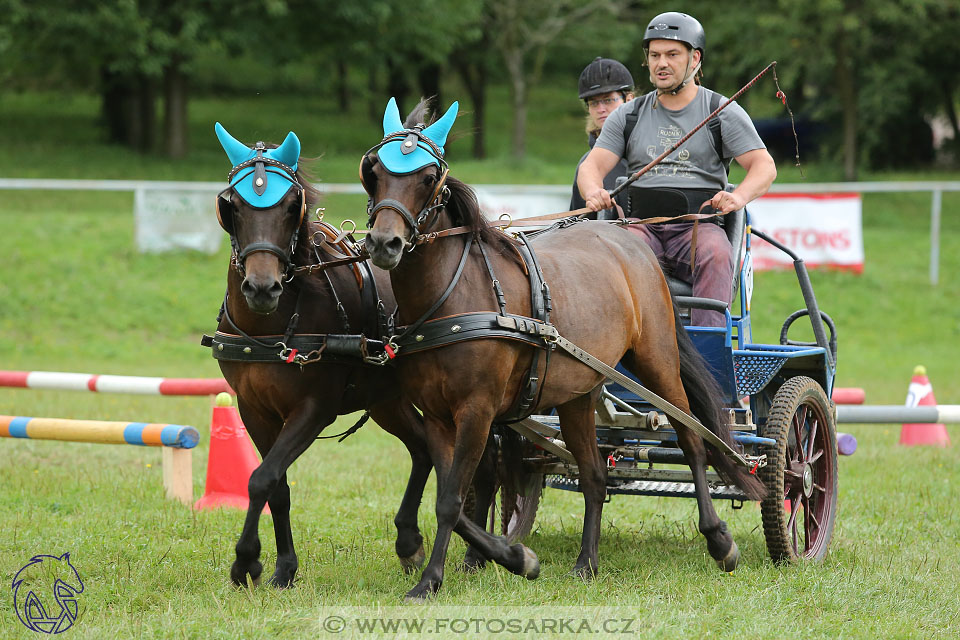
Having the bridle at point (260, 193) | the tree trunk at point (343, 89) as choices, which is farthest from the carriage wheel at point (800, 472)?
the tree trunk at point (343, 89)

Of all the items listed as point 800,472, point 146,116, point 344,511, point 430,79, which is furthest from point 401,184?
point 430,79

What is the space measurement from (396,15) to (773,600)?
73.1 ft

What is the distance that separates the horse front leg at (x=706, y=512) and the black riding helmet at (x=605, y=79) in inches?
103

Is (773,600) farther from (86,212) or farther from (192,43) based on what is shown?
(192,43)

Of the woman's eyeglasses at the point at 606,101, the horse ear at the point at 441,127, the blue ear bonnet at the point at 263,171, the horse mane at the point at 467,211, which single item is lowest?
the horse mane at the point at 467,211

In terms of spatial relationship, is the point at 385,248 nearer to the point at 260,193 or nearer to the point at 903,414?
the point at 260,193

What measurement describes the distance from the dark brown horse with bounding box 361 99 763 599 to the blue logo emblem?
1.46 m

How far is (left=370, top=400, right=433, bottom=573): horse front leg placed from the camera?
5340 millimetres

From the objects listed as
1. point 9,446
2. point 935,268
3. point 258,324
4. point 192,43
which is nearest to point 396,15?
point 192,43

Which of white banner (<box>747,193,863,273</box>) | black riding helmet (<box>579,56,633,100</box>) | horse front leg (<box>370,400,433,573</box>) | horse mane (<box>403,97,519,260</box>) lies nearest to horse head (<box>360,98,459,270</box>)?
horse mane (<box>403,97,519,260</box>)

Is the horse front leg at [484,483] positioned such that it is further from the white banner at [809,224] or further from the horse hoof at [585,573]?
the white banner at [809,224]

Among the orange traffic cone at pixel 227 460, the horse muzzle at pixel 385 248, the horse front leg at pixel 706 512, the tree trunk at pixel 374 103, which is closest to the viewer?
the horse muzzle at pixel 385 248

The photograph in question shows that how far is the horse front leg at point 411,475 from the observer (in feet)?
17.5

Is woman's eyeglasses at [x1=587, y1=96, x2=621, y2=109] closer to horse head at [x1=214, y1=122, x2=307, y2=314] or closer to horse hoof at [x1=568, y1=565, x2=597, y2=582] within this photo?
horse head at [x1=214, y1=122, x2=307, y2=314]
